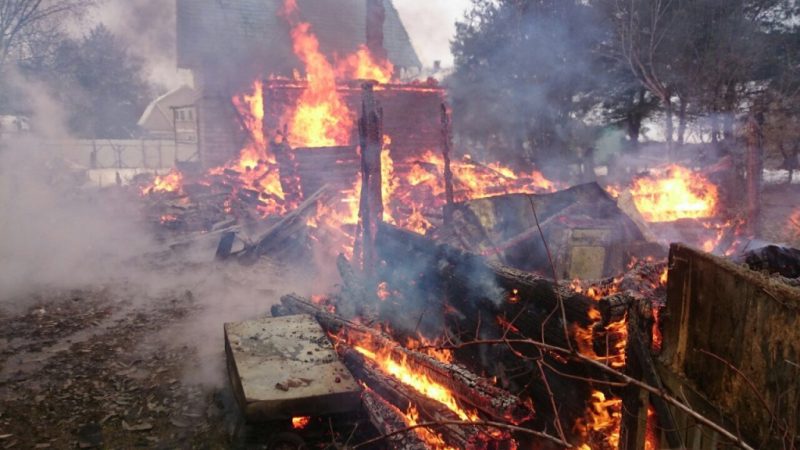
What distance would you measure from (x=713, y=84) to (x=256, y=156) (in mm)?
16255

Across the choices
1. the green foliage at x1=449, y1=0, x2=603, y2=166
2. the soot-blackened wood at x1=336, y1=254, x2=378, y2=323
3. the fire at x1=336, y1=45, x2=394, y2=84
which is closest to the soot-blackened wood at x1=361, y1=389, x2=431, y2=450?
the soot-blackened wood at x1=336, y1=254, x2=378, y2=323

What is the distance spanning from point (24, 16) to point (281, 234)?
50.2ft

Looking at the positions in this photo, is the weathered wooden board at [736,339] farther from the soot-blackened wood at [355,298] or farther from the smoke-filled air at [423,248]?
the soot-blackened wood at [355,298]

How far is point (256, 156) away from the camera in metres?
20.0

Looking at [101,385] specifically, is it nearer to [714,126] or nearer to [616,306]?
[616,306]

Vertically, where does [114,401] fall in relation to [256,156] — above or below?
below

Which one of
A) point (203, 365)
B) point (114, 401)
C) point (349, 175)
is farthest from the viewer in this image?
point (349, 175)

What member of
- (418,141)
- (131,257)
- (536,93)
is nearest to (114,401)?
(131,257)

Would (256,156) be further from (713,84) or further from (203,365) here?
(713,84)

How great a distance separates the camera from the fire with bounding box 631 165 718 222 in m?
10.9

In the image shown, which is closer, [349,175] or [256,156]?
[349,175]

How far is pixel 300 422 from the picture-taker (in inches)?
181

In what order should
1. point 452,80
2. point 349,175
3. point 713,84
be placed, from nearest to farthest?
point 349,175 < point 713,84 < point 452,80

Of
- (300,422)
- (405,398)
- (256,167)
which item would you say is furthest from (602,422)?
(256,167)
